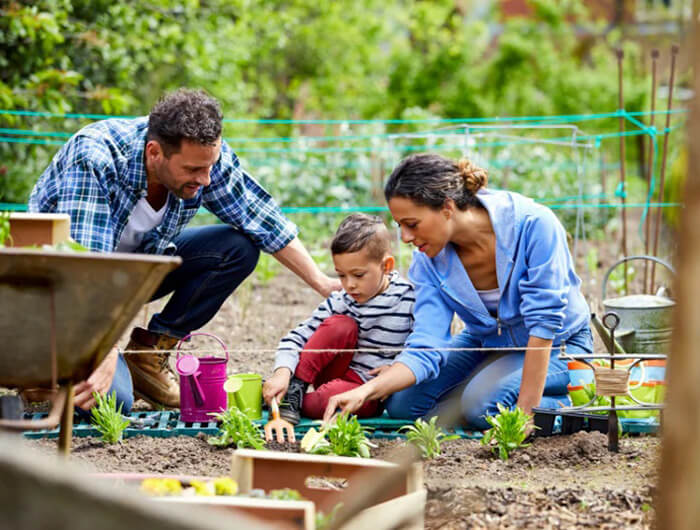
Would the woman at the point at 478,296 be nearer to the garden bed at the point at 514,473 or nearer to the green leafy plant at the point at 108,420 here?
the garden bed at the point at 514,473

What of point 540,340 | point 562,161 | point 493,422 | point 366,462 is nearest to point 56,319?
point 366,462

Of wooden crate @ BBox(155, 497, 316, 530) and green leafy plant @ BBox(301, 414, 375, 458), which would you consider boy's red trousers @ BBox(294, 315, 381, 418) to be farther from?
wooden crate @ BBox(155, 497, 316, 530)

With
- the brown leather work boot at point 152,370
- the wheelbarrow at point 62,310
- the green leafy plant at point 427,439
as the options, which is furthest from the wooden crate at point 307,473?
the brown leather work boot at point 152,370

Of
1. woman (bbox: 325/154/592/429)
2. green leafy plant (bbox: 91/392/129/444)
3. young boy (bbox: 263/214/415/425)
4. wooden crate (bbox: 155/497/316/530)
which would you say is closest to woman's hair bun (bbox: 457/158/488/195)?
woman (bbox: 325/154/592/429)

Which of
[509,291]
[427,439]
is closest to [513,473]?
[427,439]

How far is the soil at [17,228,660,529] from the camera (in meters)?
2.58

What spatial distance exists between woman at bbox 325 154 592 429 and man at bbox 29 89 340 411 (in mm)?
618

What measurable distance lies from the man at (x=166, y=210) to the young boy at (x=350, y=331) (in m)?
0.27

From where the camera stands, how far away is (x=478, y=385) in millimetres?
3658

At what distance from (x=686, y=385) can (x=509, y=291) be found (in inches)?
86.4

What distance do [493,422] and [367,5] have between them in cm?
1373

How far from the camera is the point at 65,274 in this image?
200 cm

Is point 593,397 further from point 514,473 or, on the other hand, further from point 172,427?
point 172,427

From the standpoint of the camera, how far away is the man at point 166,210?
11.0 ft
